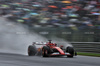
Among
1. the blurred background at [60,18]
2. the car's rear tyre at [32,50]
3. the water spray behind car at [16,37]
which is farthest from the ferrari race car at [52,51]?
the water spray behind car at [16,37]

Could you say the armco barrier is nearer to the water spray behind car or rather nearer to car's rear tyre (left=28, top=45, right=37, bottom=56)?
the water spray behind car

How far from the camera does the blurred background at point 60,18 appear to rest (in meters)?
12.3

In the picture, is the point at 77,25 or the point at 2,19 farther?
the point at 2,19

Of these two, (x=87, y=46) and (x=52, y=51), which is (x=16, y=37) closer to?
(x=87, y=46)

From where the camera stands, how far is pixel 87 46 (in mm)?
12164

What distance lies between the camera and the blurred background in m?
12.3

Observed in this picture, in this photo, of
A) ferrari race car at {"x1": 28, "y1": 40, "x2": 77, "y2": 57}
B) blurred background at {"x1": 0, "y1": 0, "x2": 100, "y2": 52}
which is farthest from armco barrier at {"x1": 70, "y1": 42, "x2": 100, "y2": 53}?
ferrari race car at {"x1": 28, "y1": 40, "x2": 77, "y2": 57}

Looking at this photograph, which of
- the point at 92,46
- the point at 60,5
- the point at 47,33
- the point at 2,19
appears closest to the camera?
the point at 92,46

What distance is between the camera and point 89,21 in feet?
45.4

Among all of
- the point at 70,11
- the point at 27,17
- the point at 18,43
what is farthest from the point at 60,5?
the point at 18,43

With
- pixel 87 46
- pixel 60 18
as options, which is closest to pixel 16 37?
pixel 60 18

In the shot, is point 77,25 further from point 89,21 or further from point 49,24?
point 49,24

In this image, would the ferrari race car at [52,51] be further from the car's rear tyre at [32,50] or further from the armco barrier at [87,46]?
the armco barrier at [87,46]

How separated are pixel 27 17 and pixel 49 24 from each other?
7.44ft
